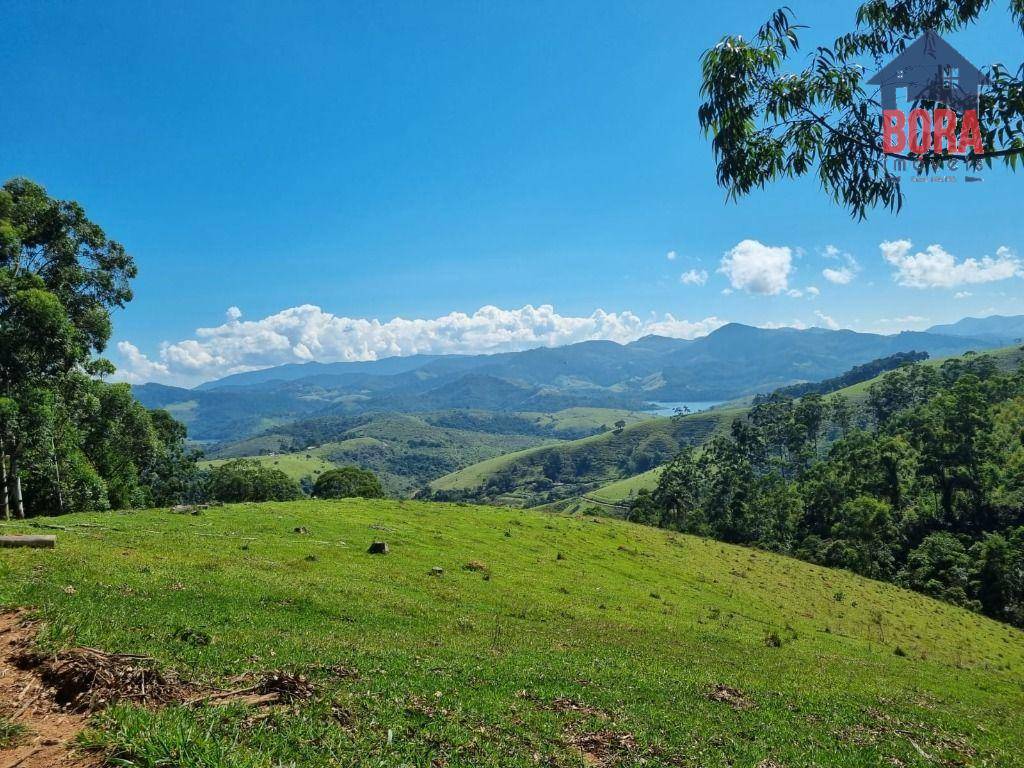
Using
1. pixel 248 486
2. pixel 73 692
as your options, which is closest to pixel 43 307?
pixel 73 692

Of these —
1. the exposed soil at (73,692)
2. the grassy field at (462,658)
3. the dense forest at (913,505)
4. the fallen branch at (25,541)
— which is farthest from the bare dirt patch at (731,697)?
the dense forest at (913,505)

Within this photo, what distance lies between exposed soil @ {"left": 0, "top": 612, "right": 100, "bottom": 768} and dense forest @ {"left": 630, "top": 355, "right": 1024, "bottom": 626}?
3588 inches

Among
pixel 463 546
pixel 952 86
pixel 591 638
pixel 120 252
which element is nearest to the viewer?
pixel 952 86

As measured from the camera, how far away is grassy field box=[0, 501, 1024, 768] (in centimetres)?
937

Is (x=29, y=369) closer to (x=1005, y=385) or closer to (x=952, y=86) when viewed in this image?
(x=952, y=86)

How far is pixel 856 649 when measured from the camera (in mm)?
29422

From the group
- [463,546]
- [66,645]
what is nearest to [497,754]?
[66,645]

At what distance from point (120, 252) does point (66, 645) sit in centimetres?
4222

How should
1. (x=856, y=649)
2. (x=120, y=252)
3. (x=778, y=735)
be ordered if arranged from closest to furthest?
(x=778, y=735) < (x=856, y=649) < (x=120, y=252)

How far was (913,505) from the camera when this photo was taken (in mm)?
98750

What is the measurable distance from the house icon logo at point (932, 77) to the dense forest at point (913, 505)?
84438 millimetres

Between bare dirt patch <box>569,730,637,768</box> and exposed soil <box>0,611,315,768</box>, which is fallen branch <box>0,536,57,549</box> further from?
bare dirt patch <box>569,730,637,768</box>

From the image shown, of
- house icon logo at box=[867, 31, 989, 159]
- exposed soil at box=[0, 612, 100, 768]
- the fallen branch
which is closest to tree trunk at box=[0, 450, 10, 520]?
the fallen branch

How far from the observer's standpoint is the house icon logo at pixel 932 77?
27.6 feet
